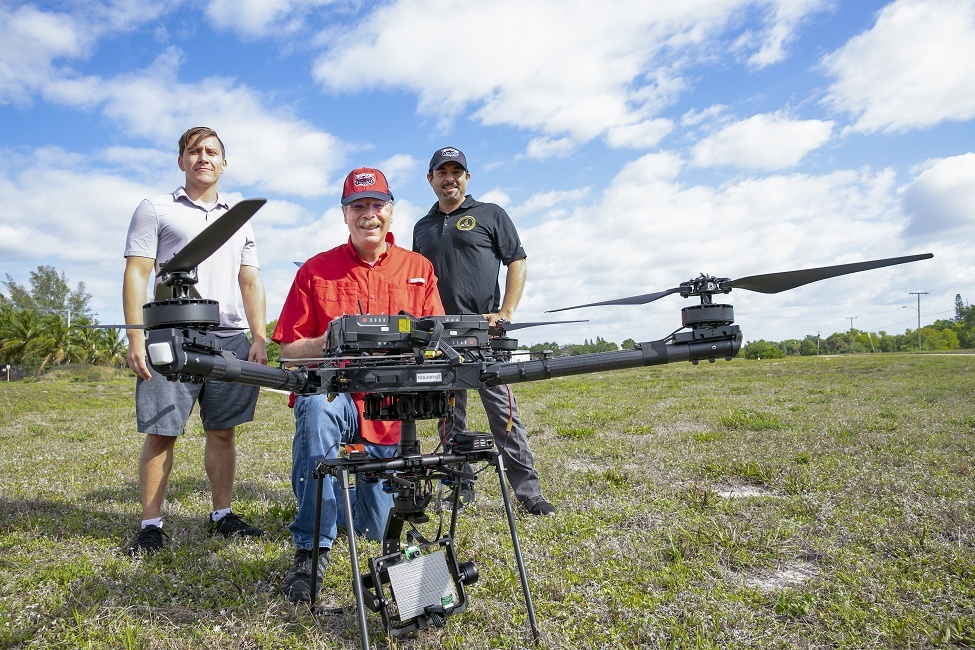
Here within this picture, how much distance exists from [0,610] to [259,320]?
2764 millimetres

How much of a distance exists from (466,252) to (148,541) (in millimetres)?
3909

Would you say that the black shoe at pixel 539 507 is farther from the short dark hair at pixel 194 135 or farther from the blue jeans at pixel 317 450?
the short dark hair at pixel 194 135

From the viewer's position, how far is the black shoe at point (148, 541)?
5.12m

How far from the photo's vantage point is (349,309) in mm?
4895

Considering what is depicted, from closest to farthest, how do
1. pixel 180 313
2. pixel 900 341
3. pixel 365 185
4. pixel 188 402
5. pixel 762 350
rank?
pixel 180 313, pixel 365 185, pixel 188 402, pixel 762 350, pixel 900 341

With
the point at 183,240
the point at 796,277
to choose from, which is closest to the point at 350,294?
the point at 183,240

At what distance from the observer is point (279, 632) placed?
12.1 ft

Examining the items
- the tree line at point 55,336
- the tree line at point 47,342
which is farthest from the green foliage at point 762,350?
the tree line at point 47,342

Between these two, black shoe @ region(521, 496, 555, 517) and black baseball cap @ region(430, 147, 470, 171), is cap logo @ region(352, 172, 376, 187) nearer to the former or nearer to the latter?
black baseball cap @ region(430, 147, 470, 171)

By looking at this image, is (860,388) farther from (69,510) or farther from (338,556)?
(69,510)

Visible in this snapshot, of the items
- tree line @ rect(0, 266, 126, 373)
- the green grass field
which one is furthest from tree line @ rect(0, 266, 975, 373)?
the green grass field

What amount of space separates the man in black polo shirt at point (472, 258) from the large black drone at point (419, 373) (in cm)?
257

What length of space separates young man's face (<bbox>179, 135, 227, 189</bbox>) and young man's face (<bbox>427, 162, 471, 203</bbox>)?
213 centimetres

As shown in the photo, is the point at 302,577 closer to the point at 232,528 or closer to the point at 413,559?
the point at 413,559
